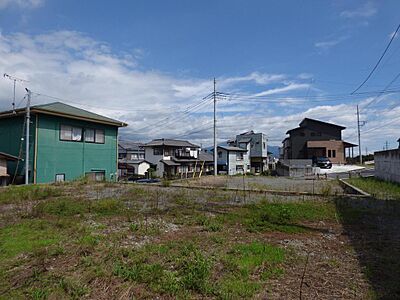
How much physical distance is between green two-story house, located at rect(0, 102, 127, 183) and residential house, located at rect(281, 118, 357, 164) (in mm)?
27688

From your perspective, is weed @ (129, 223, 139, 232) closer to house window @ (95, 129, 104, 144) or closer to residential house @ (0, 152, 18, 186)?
residential house @ (0, 152, 18, 186)

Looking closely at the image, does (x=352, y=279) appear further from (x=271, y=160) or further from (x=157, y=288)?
(x=271, y=160)

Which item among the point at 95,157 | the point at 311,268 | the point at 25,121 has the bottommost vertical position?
the point at 311,268

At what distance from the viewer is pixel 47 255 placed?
365 centimetres

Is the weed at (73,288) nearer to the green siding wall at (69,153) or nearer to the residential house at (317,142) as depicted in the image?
the green siding wall at (69,153)

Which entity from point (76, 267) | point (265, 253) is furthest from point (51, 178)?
point (265, 253)

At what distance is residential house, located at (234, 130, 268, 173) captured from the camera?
1745 inches

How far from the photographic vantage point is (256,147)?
44812 mm

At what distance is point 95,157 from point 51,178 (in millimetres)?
2899

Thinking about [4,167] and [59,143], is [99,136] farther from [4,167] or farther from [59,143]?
[4,167]

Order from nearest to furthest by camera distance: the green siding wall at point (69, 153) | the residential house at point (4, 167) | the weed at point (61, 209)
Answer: the weed at point (61, 209) < the residential house at point (4, 167) < the green siding wall at point (69, 153)

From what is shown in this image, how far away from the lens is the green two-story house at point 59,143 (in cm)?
1372

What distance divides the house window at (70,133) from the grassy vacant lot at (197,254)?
899cm

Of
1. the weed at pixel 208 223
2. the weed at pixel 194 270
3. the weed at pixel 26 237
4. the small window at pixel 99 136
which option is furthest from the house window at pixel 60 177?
the weed at pixel 194 270
